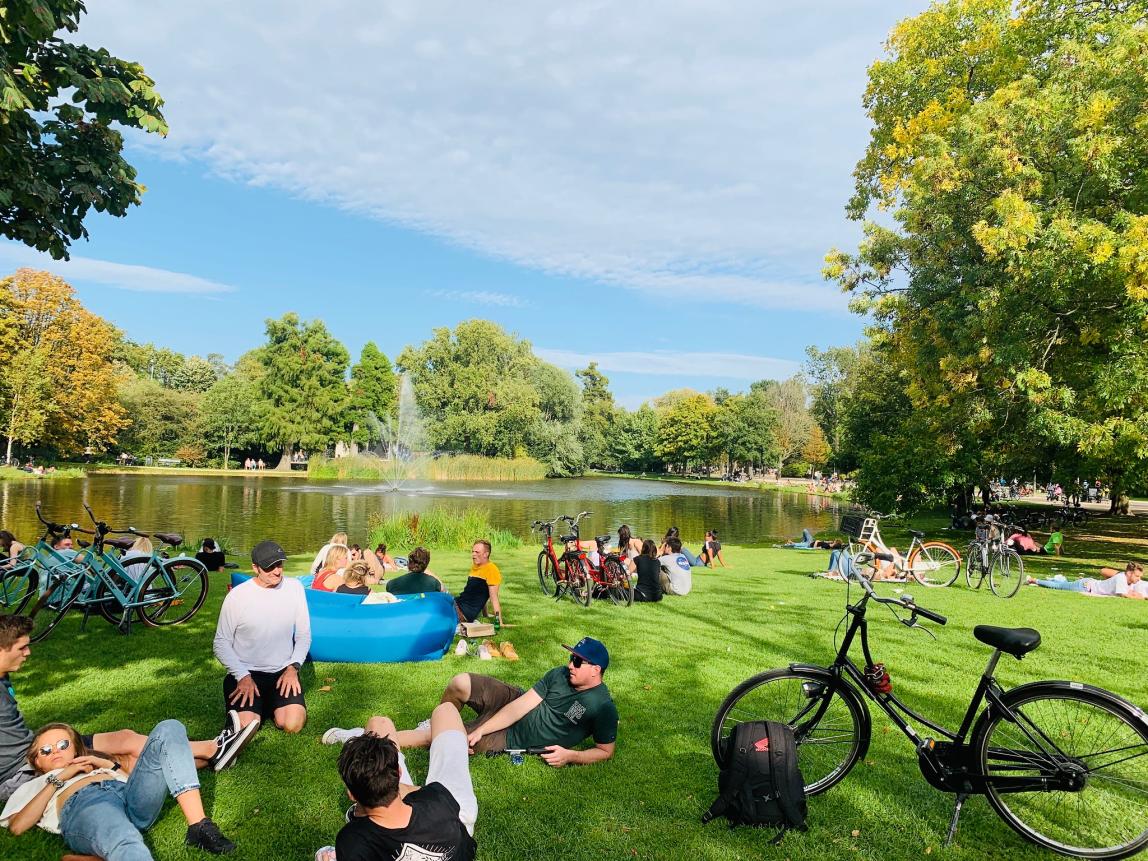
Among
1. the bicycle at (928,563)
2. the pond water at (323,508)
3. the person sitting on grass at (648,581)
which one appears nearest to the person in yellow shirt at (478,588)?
the person sitting on grass at (648,581)

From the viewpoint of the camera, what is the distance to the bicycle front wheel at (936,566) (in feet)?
44.0

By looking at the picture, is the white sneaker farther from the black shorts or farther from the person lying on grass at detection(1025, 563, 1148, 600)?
the person lying on grass at detection(1025, 563, 1148, 600)

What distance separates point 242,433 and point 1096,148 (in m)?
67.8

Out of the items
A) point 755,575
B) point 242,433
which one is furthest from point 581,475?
point 755,575

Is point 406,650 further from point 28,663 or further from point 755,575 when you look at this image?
point 755,575

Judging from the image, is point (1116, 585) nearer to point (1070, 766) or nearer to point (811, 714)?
point (1070, 766)

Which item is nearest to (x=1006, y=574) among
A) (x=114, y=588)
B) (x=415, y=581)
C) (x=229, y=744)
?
(x=415, y=581)

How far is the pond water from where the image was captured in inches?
960

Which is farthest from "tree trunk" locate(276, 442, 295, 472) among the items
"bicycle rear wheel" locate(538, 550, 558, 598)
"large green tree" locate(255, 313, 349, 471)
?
"bicycle rear wheel" locate(538, 550, 558, 598)

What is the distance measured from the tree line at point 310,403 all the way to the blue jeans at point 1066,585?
174 feet

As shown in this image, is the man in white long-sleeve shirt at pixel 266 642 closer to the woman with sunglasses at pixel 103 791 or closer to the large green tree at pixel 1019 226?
the woman with sunglasses at pixel 103 791

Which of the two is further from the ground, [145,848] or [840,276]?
[840,276]

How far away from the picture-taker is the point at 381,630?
6.96 metres

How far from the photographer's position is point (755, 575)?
14695mm
